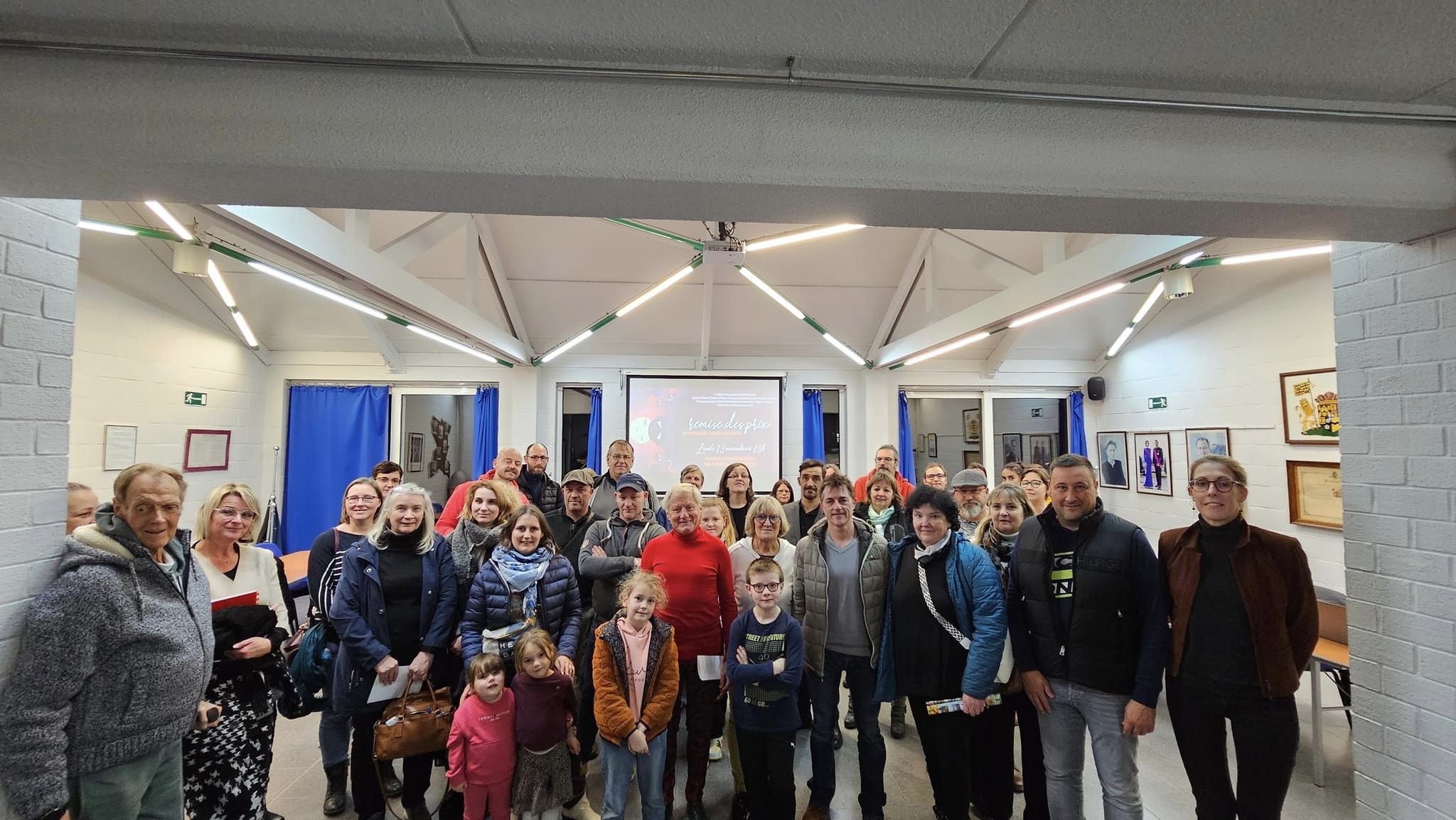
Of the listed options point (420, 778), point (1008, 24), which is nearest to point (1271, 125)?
point (1008, 24)

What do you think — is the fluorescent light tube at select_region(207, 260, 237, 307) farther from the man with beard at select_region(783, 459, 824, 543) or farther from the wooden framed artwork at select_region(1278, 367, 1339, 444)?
the wooden framed artwork at select_region(1278, 367, 1339, 444)

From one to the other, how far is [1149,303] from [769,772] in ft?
16.4

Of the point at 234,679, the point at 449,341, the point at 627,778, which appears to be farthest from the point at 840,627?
the point at 449,341

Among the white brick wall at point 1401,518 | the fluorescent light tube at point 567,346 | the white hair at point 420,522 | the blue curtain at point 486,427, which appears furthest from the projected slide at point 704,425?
the white brick wall at point 1401,518

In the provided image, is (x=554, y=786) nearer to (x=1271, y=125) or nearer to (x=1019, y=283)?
(x=1271, y=125)

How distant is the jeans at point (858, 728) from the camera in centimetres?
226

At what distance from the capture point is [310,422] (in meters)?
5.80

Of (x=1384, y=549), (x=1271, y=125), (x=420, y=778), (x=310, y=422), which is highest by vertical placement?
(x=1271, y=125)

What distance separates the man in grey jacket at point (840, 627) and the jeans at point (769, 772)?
16 cm

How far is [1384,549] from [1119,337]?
195 inches

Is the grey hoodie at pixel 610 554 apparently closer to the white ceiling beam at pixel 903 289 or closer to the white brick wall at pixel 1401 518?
the white brick wall at pixel 1401 518

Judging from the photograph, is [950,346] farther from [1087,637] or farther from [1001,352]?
[1087,637]

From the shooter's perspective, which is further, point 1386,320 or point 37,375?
point 1386,320

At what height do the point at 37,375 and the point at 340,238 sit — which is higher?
the point at 340,238
